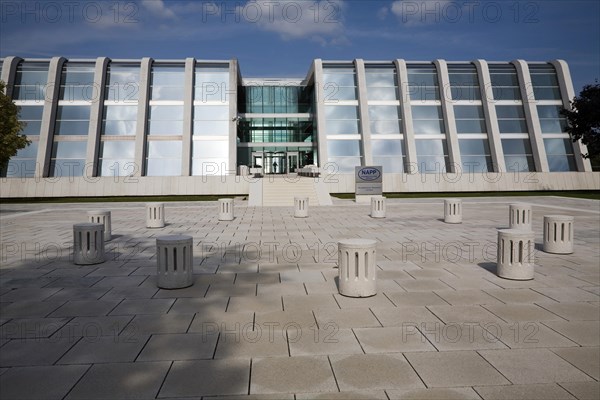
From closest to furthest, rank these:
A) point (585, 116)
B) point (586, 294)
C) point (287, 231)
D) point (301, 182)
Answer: point (586, 294) < point (287, 231) < point (301, 182) < point (585, 116)

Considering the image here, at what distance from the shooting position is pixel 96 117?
42.7 metres

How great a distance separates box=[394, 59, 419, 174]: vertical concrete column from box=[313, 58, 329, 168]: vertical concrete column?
792cm

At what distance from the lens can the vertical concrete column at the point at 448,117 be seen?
143 feet

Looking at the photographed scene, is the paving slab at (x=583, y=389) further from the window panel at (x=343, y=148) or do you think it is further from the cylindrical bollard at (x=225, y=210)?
the window panel at (x=343, y=148)

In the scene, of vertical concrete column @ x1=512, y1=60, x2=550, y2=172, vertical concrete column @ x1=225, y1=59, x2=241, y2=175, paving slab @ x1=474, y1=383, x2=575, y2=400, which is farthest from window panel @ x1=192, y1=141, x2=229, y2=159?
paving slab @ x1=474, y1=383, x2=575, y2=400

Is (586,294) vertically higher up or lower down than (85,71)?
lower down

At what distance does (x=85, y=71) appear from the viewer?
146ft

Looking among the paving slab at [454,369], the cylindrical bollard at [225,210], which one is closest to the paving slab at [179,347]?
the paving slab at [454,369]

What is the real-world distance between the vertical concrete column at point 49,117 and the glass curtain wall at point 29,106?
0.59 meters

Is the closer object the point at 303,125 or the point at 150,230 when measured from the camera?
the point at 150,230

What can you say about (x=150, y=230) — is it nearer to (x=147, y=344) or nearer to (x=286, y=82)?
(x=147, y=344)

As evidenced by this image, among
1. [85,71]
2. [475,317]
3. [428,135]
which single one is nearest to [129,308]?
[475,317]

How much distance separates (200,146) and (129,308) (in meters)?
37.9

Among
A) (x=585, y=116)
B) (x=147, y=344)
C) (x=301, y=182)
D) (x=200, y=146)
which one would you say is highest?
(x=585, y=116)
